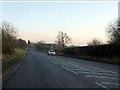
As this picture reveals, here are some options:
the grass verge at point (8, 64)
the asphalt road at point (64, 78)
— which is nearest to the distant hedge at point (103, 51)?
the grass verge at point (8, 64)

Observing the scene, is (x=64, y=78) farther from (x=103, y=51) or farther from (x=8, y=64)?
(x=103, y=51)

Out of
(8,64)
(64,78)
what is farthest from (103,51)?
(64,78)

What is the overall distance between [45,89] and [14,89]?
4.13ft

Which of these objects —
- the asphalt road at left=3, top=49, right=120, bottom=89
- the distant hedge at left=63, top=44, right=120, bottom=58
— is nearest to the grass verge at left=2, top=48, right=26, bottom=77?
the asphalt road at left=3, top=49, right=120, bottom=89

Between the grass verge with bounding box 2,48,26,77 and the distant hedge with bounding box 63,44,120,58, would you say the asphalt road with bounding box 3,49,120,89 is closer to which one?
the grass verge with bounding box 2,48,26,77

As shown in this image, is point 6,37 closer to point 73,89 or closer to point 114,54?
point 114,54

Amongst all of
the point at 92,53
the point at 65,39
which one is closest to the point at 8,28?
the point at 92,53

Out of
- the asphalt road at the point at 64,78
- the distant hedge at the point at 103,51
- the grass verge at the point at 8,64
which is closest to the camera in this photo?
the asphalt road at the point at 64,78

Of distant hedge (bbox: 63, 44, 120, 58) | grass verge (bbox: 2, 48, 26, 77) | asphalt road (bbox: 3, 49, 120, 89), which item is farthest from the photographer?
distant hedge (bbox: 63, 44, 120, 58)

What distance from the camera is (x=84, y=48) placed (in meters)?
63.7

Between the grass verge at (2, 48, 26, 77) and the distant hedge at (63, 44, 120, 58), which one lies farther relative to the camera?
the distant hedge at (63, 44, 120, 58)

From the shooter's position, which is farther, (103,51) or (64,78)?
(103,51)

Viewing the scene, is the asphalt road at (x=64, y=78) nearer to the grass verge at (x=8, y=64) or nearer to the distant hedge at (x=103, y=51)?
the grass verge at (x=8, y=64)

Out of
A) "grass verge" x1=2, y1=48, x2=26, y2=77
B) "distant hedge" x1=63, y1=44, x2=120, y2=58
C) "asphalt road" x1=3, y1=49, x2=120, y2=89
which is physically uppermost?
"distant hedge" x1=63, y1=44, x2=120, y2=58
